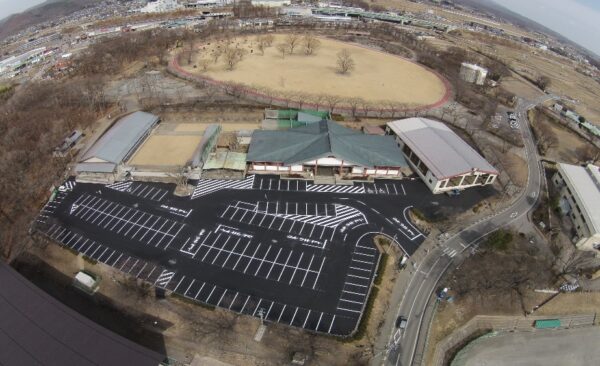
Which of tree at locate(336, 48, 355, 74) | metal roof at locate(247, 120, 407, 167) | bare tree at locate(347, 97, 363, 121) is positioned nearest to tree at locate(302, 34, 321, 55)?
tree at locate(336, 48, 355, 74)

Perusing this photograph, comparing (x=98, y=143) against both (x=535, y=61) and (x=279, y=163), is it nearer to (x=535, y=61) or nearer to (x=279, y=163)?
(x=279, y=163)

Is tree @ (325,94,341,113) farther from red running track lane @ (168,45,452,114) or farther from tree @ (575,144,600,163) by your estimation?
tree @ (575,144,600,163)

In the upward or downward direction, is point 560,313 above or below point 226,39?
below

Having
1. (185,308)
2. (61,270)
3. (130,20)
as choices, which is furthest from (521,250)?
(130,20)

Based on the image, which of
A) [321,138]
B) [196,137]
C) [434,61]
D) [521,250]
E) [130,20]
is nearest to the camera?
[521,250]

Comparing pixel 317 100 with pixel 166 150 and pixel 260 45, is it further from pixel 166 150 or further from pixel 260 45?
pixel 260 45

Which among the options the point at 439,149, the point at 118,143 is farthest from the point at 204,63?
the point at 439,149
